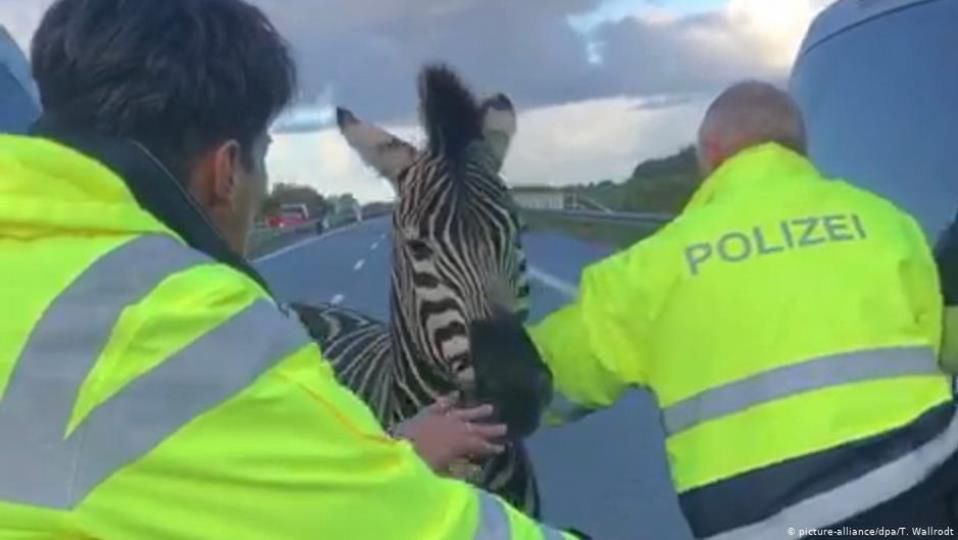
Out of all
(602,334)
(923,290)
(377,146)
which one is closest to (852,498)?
(923,290)

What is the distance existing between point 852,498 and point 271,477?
98.0 inches

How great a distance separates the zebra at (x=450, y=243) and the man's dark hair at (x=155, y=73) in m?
1.84

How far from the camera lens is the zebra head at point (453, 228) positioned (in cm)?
445

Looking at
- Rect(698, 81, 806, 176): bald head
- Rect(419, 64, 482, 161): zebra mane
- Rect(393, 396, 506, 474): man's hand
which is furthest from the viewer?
Rect(698, 81, 806, 176): bald head

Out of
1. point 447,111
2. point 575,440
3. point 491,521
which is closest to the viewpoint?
point 491,521

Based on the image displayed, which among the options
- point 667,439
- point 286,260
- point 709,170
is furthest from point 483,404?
point 286,260

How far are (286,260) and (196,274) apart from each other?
777 cm

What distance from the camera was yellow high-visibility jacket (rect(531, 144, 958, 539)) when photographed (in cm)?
424

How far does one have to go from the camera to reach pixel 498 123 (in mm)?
4648

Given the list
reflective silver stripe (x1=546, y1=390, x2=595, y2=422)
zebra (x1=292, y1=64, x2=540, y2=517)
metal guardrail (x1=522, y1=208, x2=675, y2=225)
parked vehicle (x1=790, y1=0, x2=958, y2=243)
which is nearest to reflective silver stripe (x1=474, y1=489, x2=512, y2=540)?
zebra (x1=292, y1=64, x2=540, y2=517)

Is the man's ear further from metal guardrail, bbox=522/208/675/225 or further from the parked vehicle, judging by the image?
the parked vehicle

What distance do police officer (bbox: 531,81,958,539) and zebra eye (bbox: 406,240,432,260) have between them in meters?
0.37

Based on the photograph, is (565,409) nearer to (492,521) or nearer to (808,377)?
(808,377)

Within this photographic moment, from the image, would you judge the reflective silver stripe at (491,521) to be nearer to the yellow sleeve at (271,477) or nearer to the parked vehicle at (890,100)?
the yellow sleeve at (271,477)
